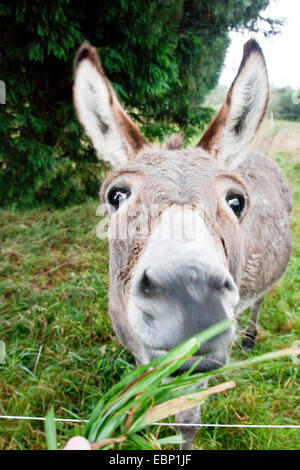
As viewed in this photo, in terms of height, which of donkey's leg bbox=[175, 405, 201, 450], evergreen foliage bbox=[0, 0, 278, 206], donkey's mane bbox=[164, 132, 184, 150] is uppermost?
evergreen foliage bbox=[0, 0, 278, 206]

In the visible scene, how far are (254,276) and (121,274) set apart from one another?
1502mm

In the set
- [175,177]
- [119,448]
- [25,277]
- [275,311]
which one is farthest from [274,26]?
[25,277]

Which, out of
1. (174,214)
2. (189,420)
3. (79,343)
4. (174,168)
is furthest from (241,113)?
(79,343)

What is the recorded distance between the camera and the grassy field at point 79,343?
2.02m

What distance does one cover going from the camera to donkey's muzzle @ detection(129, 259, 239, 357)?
827 millimetres

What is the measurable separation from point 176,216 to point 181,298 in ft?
1.02

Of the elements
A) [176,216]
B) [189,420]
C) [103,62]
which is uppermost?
[103,62]

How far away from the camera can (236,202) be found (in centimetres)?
141

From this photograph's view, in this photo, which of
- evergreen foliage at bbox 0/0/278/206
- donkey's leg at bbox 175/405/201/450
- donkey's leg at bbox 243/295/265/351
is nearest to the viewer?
donkey's leg at bbox 175/405/201/450

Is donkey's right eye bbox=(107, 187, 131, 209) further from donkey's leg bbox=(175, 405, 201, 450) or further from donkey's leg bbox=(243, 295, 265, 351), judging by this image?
donkey's leg bbox=(243, 295, 265, 351)

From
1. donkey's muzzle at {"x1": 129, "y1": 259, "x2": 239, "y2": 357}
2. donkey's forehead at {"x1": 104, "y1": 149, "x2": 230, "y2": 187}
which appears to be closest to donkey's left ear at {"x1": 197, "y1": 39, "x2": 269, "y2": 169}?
donkey's forehead at {"x1": 104, "y1": 149, "x2": 230, "y2": 187}

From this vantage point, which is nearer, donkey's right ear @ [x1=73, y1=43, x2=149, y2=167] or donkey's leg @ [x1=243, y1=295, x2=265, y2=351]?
donkey's right ear @ [x1=73, y1=43, x2=149, y2=167]

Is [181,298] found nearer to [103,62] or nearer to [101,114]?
[101,114]

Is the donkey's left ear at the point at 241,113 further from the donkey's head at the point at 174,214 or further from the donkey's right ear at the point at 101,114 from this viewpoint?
the donkey's right ear at the point at 101,114
